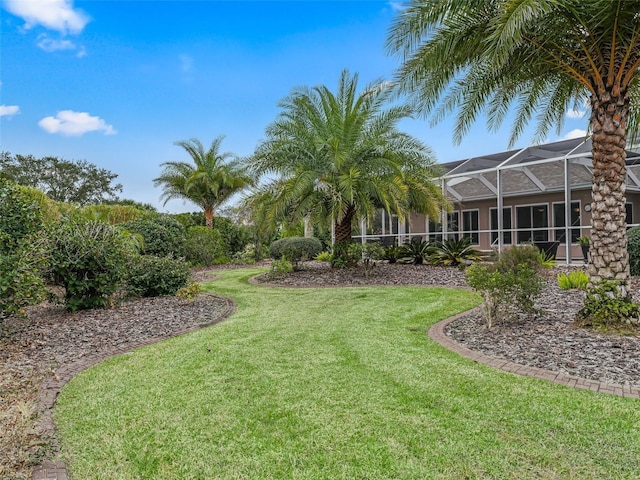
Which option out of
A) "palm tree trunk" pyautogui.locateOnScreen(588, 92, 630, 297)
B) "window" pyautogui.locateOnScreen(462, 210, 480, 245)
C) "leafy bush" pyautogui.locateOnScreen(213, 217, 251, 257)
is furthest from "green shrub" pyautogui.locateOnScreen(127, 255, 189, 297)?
"window" pyautogui.locateOnScreen(462, 210, 480, 245)

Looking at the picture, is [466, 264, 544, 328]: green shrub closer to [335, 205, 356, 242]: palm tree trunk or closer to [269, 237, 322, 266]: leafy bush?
[335, 205, 356, 242]: palm tree trunk

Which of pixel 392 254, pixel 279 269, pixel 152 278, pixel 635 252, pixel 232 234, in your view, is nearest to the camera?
pixel 152 278

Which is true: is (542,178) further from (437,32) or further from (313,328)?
(313,328)

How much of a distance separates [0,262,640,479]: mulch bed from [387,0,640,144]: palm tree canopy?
3474mm

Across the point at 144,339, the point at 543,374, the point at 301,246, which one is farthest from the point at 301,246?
the point at 543,374

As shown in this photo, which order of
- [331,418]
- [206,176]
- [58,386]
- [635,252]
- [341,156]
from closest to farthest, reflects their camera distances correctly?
1. [331,418]
2. [58,386]
3. [635,252]
4. [341,156]
5. [206,176]

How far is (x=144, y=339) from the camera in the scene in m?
5.91

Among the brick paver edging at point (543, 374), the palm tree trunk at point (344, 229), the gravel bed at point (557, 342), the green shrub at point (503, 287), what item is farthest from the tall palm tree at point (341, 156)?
the brick paver edging at point (543, 374)

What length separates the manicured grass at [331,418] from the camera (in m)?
2.55

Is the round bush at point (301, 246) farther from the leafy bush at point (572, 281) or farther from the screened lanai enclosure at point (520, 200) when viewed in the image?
the leafy bush at point (572, 281)

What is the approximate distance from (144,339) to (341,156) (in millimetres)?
6905

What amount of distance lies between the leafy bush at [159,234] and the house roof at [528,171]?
32.7 feet

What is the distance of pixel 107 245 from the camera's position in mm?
7586

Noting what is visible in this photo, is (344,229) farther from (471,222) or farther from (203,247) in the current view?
(471,222)
